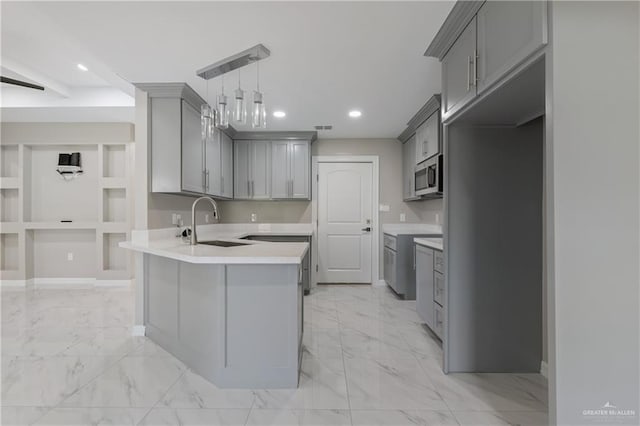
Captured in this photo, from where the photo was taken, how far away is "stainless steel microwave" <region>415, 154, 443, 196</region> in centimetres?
341

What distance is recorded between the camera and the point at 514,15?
1440 millimetres

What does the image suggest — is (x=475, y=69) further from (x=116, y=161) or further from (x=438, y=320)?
(x=116, y=161)

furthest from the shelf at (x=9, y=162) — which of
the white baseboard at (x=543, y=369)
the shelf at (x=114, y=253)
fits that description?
the white baseboard at (x=543, y=369)

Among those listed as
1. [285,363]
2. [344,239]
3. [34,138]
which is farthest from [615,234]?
[34,138]

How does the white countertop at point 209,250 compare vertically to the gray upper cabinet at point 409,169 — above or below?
below

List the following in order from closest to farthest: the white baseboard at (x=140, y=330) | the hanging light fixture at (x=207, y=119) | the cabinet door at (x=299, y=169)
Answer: the hanging light fixture at (x=207, y=119), the white baseboard at (x=140, y=330), the cabinet door at (x=299, y=169)

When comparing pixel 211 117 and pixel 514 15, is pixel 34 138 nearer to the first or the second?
pixel 211 117

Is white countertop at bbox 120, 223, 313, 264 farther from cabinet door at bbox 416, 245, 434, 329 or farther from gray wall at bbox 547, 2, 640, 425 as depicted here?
gray wall at bbox 547, 2, 640, 425

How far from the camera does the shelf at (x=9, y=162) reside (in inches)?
196

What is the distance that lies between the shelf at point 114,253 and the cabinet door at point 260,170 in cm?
225

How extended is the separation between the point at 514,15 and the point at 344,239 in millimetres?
3985

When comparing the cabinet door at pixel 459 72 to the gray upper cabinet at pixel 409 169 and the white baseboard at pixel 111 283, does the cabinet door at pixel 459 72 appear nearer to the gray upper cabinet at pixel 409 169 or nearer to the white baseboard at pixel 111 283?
the gray upper cabinet at pixel 409 169

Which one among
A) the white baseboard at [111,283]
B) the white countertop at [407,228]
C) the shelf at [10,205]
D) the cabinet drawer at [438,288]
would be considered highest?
the shelf at [10,205]

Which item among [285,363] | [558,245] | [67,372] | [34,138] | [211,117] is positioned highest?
[34,138]
